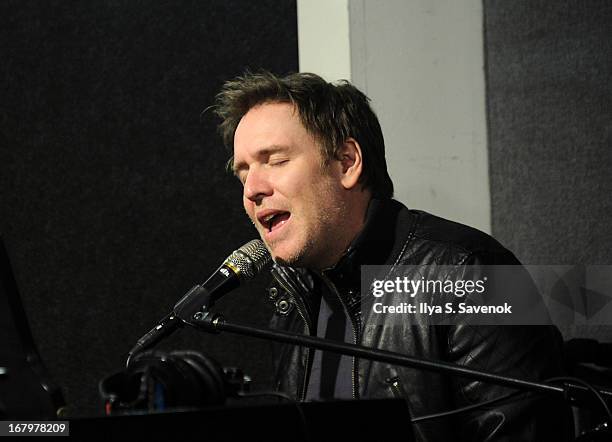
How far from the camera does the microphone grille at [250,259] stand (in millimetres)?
1181

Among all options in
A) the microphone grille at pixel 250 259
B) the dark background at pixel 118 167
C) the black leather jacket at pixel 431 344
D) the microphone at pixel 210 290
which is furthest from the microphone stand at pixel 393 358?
the dark background at pixel 118 167

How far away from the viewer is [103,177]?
2.21 m

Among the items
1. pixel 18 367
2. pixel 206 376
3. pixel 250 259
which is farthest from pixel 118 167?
pixel 206 376

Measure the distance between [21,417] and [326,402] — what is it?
11.7 inches

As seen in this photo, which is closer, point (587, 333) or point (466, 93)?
point (587, 333)

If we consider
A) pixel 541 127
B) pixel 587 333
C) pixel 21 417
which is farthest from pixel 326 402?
pixel 541 127

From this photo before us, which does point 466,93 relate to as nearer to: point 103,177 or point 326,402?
point 103,177

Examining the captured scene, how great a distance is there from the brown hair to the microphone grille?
1.46 ft

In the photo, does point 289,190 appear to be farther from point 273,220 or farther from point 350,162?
point 350,162

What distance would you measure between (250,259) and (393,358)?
336mm

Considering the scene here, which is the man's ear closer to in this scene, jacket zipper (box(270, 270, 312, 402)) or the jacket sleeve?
jacket zipper (box(270, 270, 312, 402))

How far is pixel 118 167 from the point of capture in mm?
2213

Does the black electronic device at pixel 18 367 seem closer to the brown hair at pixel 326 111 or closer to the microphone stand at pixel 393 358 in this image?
the microphone stand at pixel 393 358

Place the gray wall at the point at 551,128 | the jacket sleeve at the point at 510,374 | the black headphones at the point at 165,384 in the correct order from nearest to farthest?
the black headphones at the point at 165,384 → the jacket sleeve at the point at 510,374 → the gray wall at the point at 551,128
